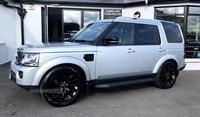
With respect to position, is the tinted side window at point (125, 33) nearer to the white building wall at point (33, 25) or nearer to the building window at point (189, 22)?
the building window at point (189, 22)

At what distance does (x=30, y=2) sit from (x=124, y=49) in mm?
6734

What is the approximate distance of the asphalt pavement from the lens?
3799mm

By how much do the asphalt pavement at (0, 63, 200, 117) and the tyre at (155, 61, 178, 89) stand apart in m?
0.18

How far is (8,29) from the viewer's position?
368 inches

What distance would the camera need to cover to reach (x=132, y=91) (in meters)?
5.34

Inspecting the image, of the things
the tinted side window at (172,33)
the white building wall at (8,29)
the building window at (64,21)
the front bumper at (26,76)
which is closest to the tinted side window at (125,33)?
the tinted side window at (172,33)

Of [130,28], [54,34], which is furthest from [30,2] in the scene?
[130,28]

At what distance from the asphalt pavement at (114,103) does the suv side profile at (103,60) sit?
1.00 feet

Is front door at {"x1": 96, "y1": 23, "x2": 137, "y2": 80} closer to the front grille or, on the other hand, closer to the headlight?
the headlight

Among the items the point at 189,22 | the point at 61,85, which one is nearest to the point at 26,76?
the point at 61,85

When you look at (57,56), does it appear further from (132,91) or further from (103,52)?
(132,91)

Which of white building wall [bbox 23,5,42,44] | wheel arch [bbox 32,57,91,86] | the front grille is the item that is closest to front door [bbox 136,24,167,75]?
wheel arch [bbox 32,57,91,86]

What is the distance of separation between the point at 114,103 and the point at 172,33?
9.79 feet

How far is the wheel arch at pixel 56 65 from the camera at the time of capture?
12.3 feet
